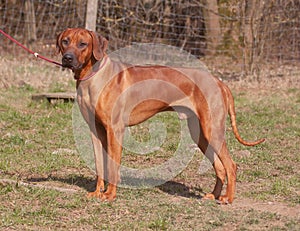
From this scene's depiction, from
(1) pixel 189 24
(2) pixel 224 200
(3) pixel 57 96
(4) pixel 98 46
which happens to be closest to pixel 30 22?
(1) pixel 189 24

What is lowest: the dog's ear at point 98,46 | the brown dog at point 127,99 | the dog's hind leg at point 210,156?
the dog's hind leg at point 210,156

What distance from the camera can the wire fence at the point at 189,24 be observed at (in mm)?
12656

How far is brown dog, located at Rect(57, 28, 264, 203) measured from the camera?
5.25m

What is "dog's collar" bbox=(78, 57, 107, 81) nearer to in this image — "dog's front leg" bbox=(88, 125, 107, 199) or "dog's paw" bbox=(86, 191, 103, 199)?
"dog's front leg" bbox=(88, 125, 107, 199)

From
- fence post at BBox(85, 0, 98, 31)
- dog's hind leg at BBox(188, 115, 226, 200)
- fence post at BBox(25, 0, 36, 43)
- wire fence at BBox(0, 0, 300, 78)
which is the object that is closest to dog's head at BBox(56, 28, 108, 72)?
dog's hind leg at BBox(188, 115, 226, 200)

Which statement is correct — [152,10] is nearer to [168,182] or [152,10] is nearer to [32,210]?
[168,182]

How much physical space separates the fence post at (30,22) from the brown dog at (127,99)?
9.34 metres

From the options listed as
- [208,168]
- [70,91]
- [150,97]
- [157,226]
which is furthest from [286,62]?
[157,226]

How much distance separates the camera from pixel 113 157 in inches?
208

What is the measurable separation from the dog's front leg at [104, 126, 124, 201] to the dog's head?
0.61 meters

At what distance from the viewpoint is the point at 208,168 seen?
661 centimetres

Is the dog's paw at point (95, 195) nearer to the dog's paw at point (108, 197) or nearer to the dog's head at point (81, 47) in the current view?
the dog's paw at point (108, 197)

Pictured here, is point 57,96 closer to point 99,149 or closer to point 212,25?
point 99,149

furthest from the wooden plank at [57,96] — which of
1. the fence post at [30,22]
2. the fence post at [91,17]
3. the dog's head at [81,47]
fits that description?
the fence post at [30,22]
